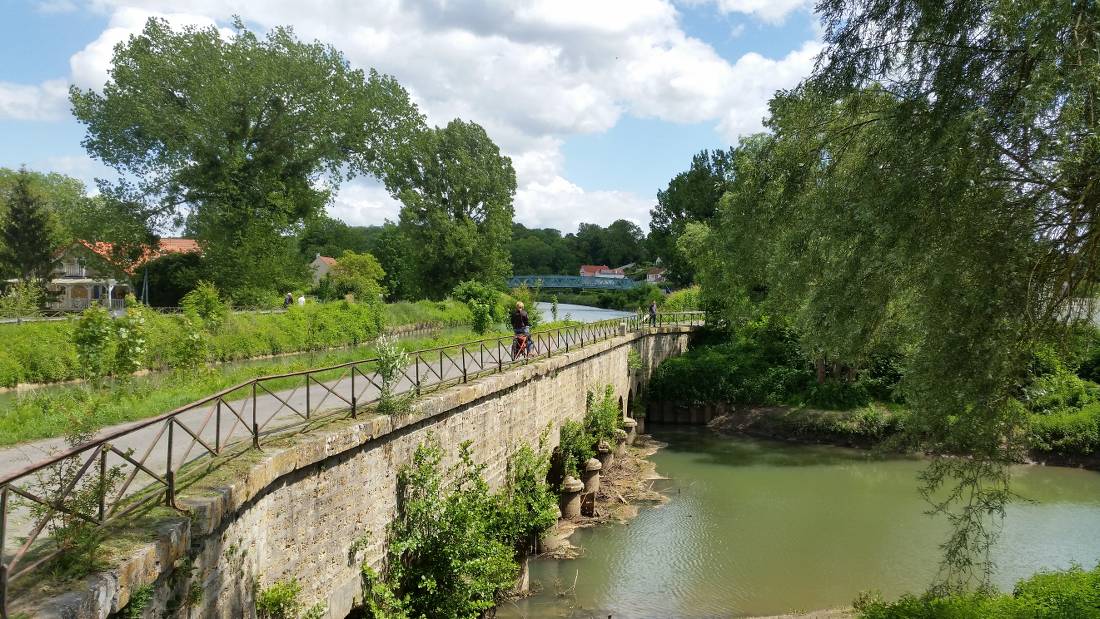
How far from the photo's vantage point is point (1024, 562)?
572 inches

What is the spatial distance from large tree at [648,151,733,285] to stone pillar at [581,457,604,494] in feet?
125

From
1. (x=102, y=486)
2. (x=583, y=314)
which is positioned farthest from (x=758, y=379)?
(x=583, y=314)

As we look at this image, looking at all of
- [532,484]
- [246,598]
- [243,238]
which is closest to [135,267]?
[243,238]

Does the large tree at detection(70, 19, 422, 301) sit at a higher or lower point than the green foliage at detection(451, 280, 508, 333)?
higher

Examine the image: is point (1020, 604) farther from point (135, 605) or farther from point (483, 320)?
point (483, 320)

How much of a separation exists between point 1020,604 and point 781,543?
6.04m

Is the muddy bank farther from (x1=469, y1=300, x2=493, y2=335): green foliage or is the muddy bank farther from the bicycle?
(x1=469, y1=300, x2=493, y2=335): green foliage

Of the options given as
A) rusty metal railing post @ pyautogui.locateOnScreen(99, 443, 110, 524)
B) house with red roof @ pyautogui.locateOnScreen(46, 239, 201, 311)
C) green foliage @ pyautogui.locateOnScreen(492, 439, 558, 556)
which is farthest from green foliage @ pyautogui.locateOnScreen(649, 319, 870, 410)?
rusty metal railing post @ pyautogui.locateOnScreen(99, 443, 110, 524)

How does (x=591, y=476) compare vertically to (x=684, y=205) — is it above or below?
below

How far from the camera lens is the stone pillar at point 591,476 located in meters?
16.8

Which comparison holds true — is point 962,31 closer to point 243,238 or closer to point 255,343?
point 255,343

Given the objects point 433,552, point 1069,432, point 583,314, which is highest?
point 583,314

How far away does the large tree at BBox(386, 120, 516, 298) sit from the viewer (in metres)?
41.6

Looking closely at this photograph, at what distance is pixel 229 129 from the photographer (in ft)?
90.4
